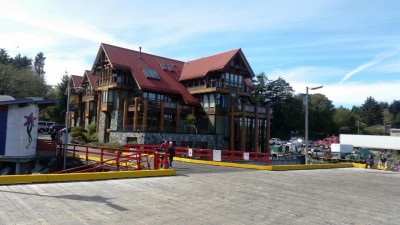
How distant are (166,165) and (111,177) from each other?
421 cm

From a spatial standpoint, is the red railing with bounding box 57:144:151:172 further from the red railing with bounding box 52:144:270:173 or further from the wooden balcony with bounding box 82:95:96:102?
the wooden balcony with bounding box 82:95:96:102

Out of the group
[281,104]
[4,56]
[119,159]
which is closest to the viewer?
[119,159]

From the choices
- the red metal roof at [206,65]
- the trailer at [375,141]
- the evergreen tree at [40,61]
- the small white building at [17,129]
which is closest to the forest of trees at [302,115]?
the trailer at [375,141]

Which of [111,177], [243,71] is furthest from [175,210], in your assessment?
[243,71]

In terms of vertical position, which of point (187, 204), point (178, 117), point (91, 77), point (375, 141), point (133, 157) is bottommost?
point (187, 204)

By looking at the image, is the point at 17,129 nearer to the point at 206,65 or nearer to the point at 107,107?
the point at 107,107

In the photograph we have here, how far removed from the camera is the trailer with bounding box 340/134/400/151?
69988 mm

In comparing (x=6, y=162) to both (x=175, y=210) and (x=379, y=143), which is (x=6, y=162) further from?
(x=379, y=143)

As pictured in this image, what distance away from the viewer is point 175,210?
9227 mm

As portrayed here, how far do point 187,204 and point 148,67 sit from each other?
38.5 meters

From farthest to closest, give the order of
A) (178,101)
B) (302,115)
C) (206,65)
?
(302,115) < (206,65) < (178,101)

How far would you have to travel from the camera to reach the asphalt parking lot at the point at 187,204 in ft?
27.1

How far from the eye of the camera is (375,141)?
72375mm

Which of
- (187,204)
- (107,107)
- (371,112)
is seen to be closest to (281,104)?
(107,107)
